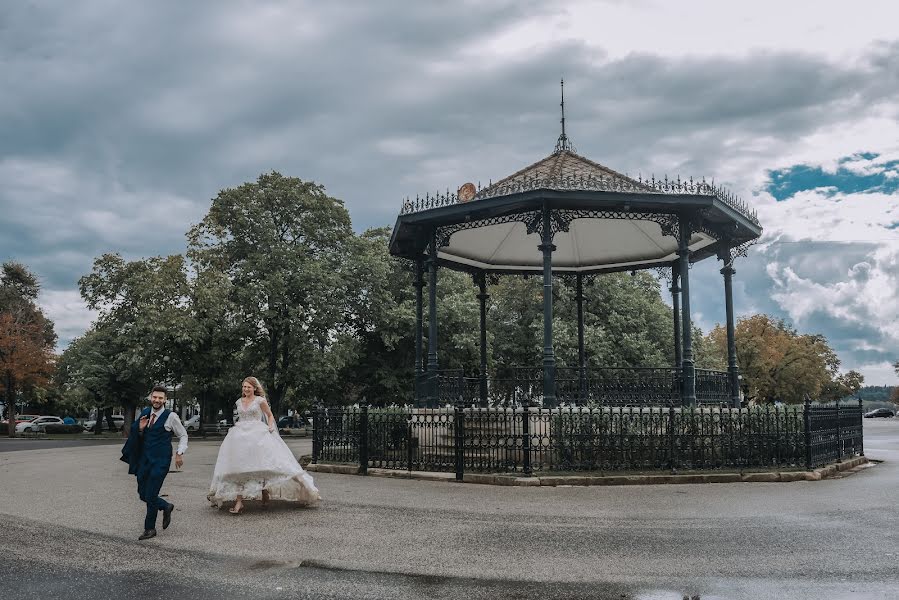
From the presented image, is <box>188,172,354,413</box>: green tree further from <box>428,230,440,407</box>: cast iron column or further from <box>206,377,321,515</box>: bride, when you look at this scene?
<box>206,377,321,515</box>: bride

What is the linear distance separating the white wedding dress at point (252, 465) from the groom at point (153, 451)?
132 cm

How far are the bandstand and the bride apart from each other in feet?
19.9

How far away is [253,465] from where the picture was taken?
9820 millimetres

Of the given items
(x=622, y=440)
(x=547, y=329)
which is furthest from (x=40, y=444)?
(x=622, y=440)

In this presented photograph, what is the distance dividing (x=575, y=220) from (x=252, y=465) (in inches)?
509

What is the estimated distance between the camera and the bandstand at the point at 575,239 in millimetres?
16469

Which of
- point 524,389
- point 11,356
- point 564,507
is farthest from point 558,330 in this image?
point 11,356

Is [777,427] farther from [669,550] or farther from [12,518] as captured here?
[12,518]

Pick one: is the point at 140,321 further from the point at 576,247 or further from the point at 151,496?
the point at 151,496

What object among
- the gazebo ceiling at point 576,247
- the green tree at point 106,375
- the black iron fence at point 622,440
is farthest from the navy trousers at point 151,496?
the green tree at point 106,375

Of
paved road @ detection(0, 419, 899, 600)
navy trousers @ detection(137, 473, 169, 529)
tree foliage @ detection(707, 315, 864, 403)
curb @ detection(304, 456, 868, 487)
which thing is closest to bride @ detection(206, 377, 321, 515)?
paved road @ detection(0, 419, 899, 600)

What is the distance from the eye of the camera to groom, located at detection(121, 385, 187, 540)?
26.6 ft

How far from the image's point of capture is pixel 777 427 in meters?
14.3

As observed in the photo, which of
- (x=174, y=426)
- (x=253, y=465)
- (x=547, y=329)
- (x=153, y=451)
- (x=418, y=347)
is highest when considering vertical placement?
(x=547, y=329)
